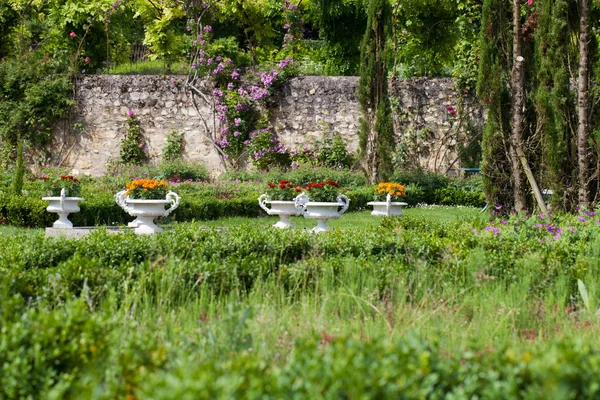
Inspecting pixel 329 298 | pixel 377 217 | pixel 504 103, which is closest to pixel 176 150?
pixel 377 217

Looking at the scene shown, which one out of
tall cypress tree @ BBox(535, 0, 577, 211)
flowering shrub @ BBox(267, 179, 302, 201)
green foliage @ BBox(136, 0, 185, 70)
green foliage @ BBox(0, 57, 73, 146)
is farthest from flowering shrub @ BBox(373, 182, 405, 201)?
green foliage @ BBox(0, 57, 73, 146)

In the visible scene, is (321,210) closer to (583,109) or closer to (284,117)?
(583,109)

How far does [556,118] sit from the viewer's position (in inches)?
313

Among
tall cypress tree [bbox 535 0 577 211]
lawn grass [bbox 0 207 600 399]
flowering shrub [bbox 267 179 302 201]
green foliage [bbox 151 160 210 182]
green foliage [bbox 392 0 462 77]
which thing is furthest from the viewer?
green foliage [bbox 392 0 462 77]

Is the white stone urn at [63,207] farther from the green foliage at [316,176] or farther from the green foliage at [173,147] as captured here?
the green foliage at [173,147]

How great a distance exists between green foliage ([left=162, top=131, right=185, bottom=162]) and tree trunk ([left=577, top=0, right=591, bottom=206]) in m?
10.2

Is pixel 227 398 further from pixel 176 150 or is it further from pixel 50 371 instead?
pixel 176 150

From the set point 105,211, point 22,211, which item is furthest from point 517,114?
point 22,211

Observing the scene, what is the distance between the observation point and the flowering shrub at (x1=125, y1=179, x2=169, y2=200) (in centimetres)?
869

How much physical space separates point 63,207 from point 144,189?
52.0 inches

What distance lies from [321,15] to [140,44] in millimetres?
9094

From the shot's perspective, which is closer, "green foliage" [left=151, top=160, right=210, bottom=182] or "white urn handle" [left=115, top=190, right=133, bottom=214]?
"white urn handle" [left=115, top=190, right=133, bottom=214]

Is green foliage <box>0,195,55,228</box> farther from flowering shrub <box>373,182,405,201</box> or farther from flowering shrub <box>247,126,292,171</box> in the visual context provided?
flowering shrub <box>247,126,292,171</box>

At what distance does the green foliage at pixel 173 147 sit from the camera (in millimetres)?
16406
